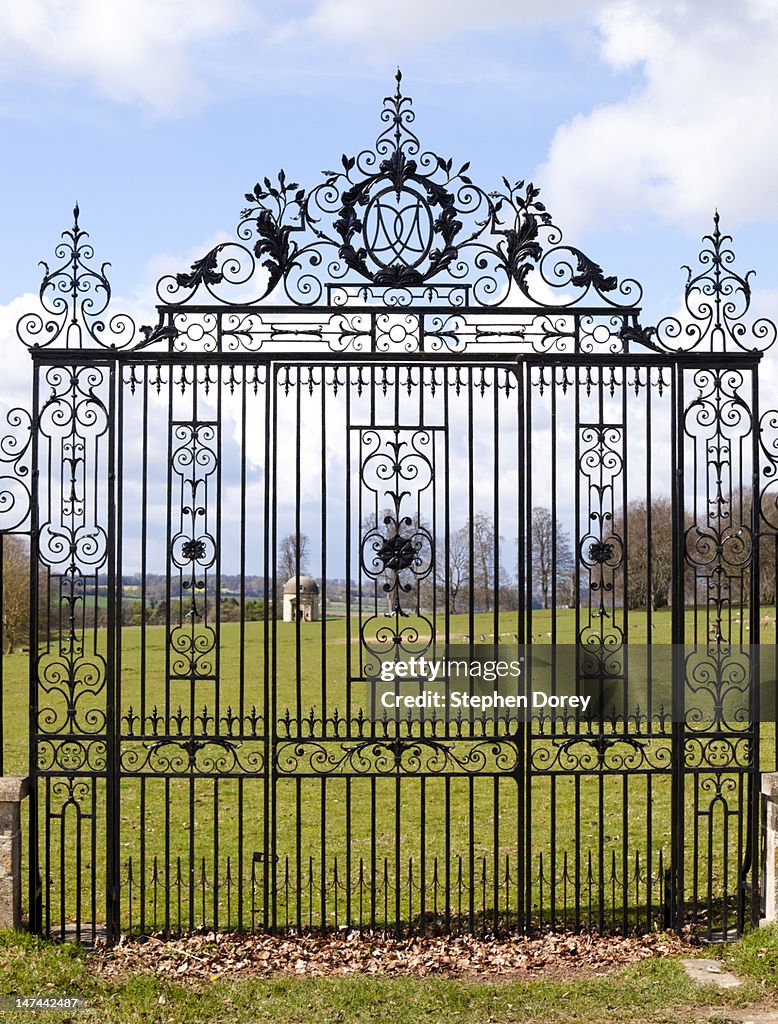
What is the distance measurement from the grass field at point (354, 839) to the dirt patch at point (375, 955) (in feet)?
0.61

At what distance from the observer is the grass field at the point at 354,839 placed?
7.04 m

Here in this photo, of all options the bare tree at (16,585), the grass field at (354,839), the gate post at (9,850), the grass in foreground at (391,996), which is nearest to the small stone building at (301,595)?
the grass field at (354,839)

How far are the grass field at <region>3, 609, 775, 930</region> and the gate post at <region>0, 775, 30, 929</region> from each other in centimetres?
34

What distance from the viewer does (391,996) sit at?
6.25m

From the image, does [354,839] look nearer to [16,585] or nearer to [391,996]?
[391,996]

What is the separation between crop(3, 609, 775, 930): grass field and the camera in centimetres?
704

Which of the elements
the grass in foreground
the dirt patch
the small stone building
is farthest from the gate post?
the small stone building

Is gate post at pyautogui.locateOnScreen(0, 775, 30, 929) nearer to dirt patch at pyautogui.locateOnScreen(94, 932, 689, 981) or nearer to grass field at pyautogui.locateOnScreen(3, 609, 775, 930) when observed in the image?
grass field at pyautogui.locateOnScreen(3, 609, 775, 930)

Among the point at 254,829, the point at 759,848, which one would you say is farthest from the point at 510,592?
the point at 759,848

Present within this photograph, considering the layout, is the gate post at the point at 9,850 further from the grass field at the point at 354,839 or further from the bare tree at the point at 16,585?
the bare tree at the point at 16,585

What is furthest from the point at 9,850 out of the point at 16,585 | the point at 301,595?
the point at 16,585

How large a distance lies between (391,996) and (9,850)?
279 centimetres

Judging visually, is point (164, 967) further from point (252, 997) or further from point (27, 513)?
point (27, 513)

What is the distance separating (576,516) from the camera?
24.0 ft
